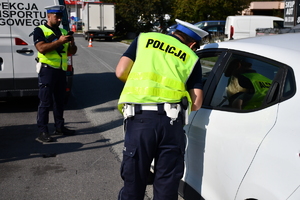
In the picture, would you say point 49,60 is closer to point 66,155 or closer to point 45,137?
point 45,137

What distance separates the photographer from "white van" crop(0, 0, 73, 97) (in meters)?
7.04

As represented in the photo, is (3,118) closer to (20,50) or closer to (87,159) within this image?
(20,50)

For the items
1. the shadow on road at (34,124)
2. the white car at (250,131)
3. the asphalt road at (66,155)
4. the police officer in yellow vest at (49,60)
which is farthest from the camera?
the police officer in yellow vest at (49,60)

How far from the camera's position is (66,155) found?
5320 millimetres

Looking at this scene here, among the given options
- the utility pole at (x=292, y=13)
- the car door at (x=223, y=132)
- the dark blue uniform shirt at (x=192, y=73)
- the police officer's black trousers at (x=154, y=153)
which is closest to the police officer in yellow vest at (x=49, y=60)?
the car door at (x=223, y=132)

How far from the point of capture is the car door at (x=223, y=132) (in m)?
2.59

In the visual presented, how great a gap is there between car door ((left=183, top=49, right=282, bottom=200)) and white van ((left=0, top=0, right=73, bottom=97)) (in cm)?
448

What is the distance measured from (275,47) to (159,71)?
0.84m

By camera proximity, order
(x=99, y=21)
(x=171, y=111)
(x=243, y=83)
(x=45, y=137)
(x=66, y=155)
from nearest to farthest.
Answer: (x=171, y=111), (x=243, y=83), (x=66, y=155), (x=45, y=137), (x=99, y=21)

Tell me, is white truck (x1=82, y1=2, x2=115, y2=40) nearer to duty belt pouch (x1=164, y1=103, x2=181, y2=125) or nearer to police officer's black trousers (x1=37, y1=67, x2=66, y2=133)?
police officer's black trousers (x1=37, y1=67, x2=66, y2=133)

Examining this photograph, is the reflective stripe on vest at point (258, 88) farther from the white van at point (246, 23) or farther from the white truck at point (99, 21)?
the white truck at point (99, 21)

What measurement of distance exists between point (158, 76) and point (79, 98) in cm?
661

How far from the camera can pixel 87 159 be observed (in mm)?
5180

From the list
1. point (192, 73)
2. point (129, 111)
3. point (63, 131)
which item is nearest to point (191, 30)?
point (192, 73)
